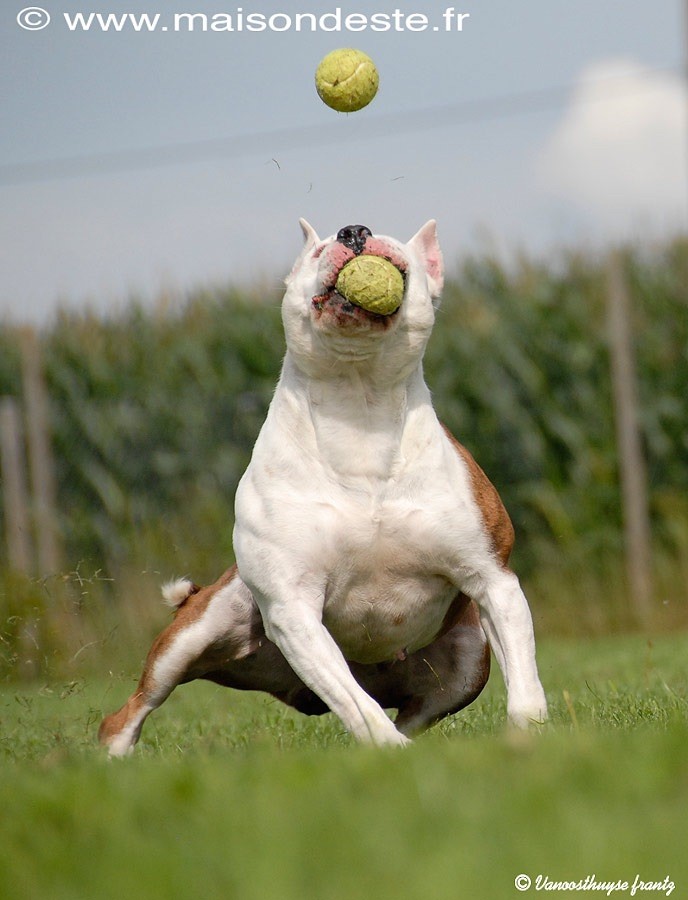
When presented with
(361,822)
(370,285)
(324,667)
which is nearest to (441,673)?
(324,667)

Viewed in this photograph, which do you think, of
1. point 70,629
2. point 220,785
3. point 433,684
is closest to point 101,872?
point 220,785

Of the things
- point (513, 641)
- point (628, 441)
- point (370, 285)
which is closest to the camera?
point (370, 285)

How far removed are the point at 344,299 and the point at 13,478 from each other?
8552 mm

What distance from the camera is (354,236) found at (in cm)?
430

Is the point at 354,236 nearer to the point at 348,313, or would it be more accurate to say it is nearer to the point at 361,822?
the point at 348,313

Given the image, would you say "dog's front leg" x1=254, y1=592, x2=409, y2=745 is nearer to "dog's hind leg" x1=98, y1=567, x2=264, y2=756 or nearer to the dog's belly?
the dog's belly

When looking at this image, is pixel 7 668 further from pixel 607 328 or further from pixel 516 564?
pixel 607 328

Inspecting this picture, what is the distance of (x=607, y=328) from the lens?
12.3m

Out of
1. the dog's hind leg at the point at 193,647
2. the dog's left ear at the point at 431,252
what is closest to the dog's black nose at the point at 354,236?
the dog's left ear at the point at 431,252

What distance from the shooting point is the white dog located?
14.0 feet

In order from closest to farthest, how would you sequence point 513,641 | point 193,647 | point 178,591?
point 513,641 < point 193,647 < point 178,591

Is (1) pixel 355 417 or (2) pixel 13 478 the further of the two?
(2) pixel 13 478

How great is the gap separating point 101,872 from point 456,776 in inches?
31.1

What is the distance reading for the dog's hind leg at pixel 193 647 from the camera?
5047 mm
